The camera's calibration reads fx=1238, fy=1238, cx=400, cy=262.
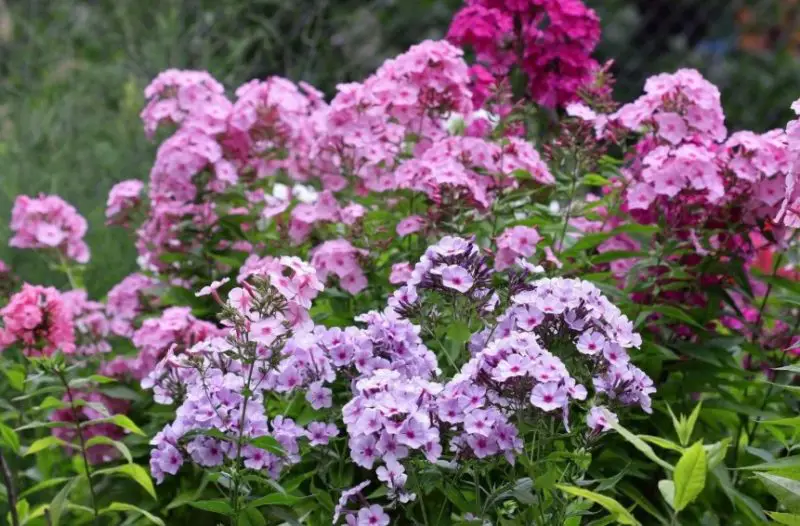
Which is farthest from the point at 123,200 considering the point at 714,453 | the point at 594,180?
the point at 714,453

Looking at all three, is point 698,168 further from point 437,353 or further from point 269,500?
point 269,500

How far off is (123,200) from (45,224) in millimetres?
230

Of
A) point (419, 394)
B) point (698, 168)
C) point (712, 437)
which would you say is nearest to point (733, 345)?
point (712, 437)

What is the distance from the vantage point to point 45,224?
132 inches

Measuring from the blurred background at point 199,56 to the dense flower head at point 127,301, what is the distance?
66 centimetres

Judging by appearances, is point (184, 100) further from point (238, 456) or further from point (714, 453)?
point (714, 453)

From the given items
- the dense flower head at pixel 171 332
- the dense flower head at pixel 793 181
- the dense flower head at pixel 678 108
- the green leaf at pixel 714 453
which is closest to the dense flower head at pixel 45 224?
the dense flower head at pixel 171 332

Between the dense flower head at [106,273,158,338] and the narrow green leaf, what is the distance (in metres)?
1.84

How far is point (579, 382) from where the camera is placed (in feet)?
7.22

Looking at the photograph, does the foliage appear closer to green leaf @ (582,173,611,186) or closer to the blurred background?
green leaf @ (582,173,611,186)

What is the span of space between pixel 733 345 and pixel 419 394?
1133mm

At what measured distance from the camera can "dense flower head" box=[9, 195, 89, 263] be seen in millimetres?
3340

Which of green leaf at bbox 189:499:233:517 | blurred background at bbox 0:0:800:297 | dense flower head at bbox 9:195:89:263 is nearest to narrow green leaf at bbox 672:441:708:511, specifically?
green leaf at bbox 189:499:233:517

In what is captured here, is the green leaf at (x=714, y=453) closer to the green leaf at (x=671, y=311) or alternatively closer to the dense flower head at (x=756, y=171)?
the green leaf at (x=671, y=311)
